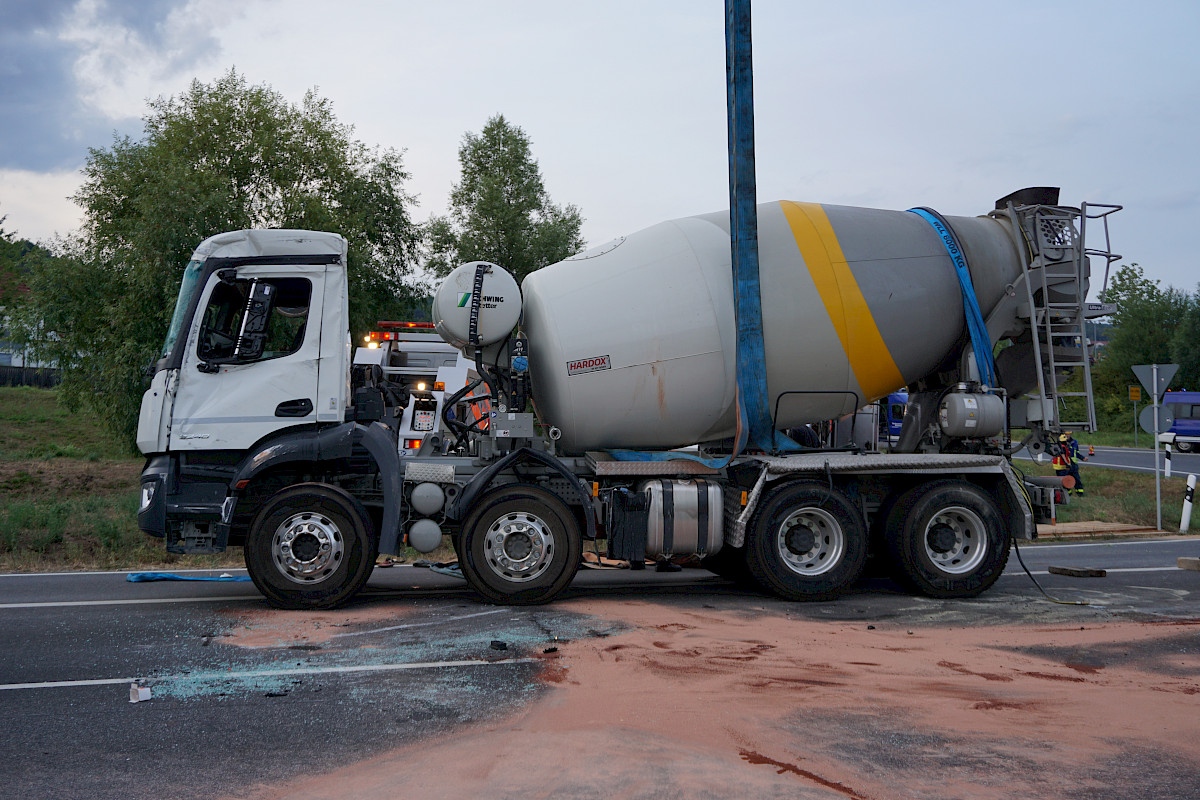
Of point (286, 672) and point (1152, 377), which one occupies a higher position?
point (1152, 377)

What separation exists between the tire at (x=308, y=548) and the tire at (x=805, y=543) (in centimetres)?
357

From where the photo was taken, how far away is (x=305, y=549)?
7.77 metres

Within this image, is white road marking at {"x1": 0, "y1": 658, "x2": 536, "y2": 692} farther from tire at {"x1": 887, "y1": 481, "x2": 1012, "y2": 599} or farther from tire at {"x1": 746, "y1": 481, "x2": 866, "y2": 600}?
tire at {"x1": 887, "y1": 481, "x2": 1012, "y2": 599}

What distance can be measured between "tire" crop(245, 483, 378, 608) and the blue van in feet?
143

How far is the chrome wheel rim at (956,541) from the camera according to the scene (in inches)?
346

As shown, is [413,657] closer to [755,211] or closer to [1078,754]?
[1078,754]

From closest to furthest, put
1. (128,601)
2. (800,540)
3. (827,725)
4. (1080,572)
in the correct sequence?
1. (827,725)
2. (128,601)
3. (800,540)
4. (1080,572)

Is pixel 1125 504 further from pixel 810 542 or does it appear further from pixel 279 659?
pixel 279 659

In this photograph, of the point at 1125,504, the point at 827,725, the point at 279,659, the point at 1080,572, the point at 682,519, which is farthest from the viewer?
the point at 1125,504

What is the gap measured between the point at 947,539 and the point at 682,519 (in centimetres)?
265

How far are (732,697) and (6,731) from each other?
3.88 metres

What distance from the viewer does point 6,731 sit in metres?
4.73

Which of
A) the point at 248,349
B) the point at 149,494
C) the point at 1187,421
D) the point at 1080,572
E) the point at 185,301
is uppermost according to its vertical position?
the point at 185,301

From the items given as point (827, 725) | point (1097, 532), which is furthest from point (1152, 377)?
point (827, 725)
